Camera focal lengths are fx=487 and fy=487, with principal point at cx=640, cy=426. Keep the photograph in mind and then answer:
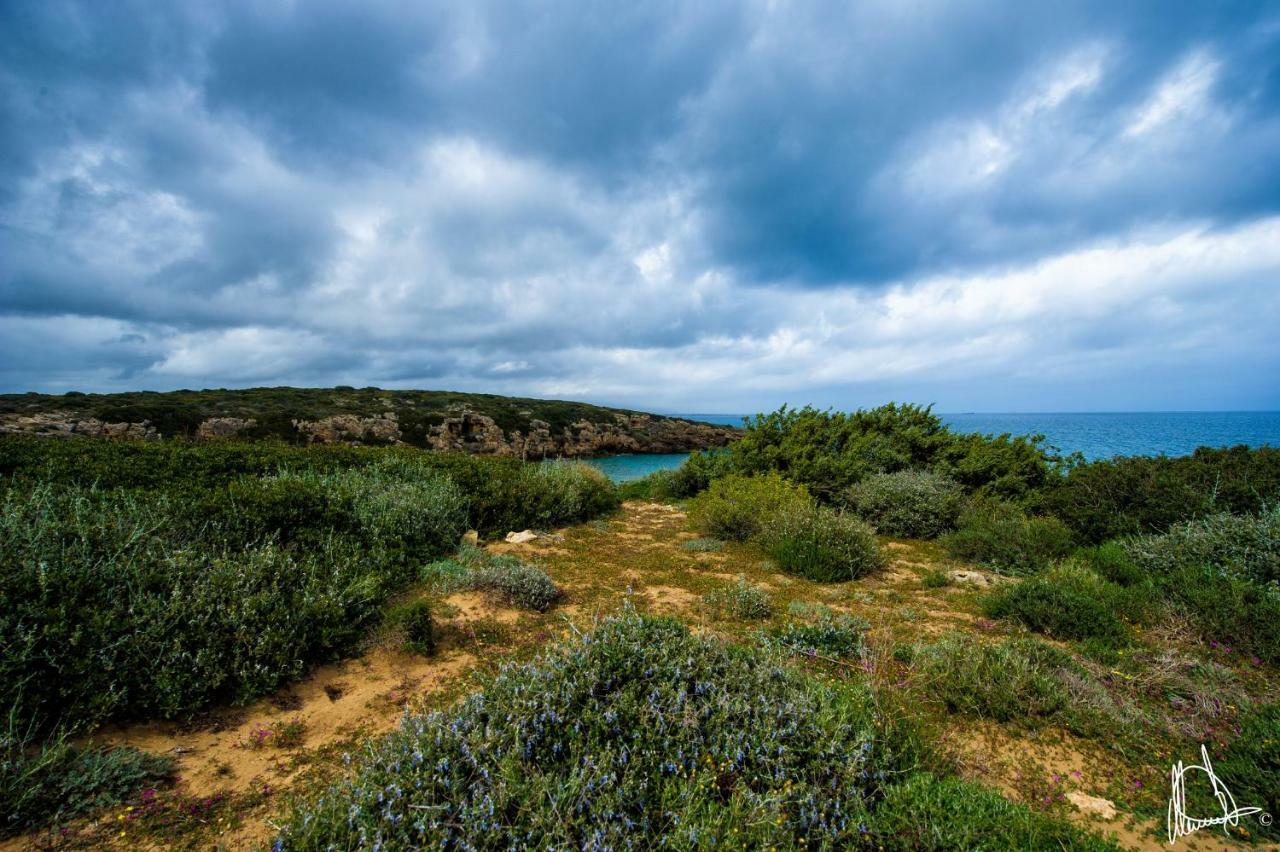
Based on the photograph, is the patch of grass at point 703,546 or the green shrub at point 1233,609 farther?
the patch of grass at point 703,546

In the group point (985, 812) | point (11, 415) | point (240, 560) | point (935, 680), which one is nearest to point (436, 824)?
point (985, 812)

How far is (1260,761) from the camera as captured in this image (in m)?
3.18

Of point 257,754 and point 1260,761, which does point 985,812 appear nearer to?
point 1260,761

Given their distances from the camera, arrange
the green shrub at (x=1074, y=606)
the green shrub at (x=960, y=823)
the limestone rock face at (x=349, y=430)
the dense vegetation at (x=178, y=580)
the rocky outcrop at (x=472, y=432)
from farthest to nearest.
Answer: the limestone rock face at (x=349, y=430), the rocky outcrop at (x=472, y=432), the green shrub at (x=1074, y=606), the dense vegetation at (x=178, y=580), the green shrub at (x=960, y=823)

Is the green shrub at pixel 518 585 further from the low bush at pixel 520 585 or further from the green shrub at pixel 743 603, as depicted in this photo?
the green shrub at pixel 743 603

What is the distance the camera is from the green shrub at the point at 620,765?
2.27 metres

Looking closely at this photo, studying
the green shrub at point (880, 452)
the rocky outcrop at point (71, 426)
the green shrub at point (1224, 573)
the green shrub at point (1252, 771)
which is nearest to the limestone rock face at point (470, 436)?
the rocky outcrop at point (71, 426)

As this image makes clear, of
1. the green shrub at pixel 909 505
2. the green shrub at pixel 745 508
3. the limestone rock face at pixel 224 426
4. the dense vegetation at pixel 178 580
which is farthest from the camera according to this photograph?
the limestone rock face at pixel 224 426

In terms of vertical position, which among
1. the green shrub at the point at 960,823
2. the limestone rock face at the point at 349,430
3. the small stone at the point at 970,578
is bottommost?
the small stone at the point at 970,578

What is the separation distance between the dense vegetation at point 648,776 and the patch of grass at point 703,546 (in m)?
5.94

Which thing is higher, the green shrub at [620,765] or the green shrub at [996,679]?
the green shrub at [620,765]

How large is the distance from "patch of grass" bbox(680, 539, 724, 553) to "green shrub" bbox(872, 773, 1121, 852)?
256 inches

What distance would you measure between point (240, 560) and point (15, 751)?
2486 millimetres

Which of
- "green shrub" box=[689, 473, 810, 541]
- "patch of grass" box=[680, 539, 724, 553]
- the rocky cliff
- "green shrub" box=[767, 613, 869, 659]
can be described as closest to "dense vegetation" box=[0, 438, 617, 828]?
"green shrub" box=[767, 613, 869, 659]
